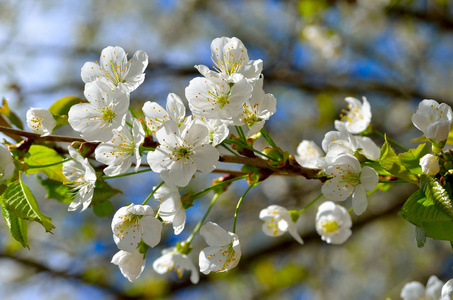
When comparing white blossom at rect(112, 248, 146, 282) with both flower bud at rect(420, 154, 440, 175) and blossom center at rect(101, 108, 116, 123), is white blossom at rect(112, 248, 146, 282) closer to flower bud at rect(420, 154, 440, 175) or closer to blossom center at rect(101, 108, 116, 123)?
blossom center at rect(101, 108, 116, 123)

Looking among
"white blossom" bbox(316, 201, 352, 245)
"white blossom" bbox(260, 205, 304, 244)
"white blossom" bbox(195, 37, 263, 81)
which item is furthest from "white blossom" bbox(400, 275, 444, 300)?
"white blossom" bbox(195, 37, 263, 81)

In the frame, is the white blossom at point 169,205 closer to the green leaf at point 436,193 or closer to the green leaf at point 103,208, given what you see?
the green leaf at point 103,208

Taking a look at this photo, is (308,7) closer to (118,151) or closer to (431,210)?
(118,151)

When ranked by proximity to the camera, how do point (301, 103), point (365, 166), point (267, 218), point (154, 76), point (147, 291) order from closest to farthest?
1. point (365, 166)
2. point (267, 218)
3. point (147, 291)
4. point (154, 76)
5. point (301, 103)

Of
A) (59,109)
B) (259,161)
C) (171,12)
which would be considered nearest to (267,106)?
(259,161)

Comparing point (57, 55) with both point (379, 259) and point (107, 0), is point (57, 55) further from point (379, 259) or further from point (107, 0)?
point (379, 259)

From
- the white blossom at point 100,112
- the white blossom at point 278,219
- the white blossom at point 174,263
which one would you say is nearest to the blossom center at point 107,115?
the white blossom at point 100,112
